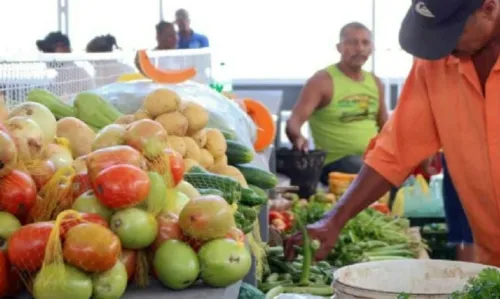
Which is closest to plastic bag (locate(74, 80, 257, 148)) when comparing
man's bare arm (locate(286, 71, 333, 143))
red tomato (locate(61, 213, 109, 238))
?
red tomato (locate(61, 213, 109, 238))

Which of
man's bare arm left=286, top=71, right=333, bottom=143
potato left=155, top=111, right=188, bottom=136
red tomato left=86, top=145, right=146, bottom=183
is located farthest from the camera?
man's bare arm left=286, top=71, right=333, bottom=143

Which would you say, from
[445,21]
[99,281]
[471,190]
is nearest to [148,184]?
[99,281]

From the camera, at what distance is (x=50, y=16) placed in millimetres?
13453

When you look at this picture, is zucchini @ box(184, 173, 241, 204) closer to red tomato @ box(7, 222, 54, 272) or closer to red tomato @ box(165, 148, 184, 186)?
red tomato @ box(165, 148, 184, 186)

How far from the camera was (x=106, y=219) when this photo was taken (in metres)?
2.08

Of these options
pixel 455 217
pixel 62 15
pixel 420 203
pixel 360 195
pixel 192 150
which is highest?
pixel 62 15

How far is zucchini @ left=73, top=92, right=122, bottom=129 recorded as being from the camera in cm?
332

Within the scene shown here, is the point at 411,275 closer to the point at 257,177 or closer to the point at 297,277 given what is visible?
the point at 257,177

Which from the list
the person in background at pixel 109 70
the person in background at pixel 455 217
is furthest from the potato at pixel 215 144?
the person in background at pixel 455 217

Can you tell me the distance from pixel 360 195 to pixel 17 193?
1656mm

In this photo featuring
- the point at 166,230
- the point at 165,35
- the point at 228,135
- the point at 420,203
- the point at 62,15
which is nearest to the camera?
the point at 166,230

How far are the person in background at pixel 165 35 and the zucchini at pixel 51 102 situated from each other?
8268mm

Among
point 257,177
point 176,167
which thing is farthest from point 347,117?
point 176,167

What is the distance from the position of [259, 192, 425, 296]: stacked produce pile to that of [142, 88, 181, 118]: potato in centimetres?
82
